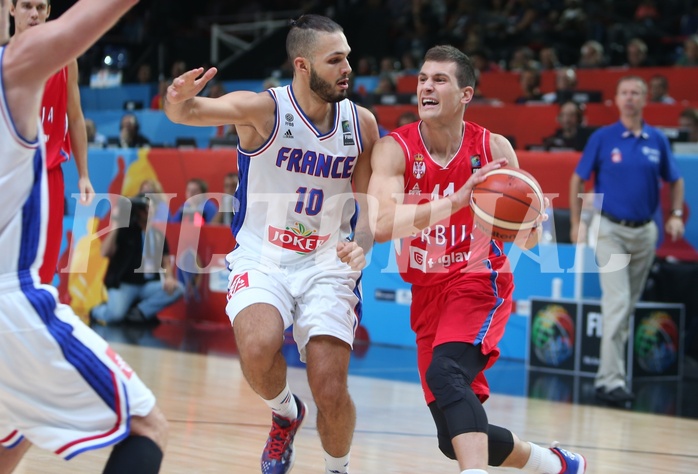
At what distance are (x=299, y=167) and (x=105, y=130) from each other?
1179 cm

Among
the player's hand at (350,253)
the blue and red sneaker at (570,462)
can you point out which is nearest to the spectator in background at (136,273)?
the blue and red sneaker at (570,462)

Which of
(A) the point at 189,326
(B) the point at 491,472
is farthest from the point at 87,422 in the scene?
(A) the point at 189,326

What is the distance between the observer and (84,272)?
12.0m

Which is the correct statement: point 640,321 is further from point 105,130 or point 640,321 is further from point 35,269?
point 105,130

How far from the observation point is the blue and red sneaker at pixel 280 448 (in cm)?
512

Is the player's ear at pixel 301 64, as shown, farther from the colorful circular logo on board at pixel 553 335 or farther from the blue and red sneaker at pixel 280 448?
the colorful circular logo on board at pixel 553 335

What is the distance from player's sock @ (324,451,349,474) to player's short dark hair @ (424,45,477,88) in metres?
1.88

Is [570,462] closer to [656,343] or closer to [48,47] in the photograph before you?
[48,47]

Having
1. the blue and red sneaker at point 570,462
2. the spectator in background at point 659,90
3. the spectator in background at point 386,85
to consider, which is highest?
the spectator in background at point 386,85

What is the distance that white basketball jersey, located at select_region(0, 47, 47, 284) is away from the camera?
314 cm

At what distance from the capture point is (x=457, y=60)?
4.99 metres

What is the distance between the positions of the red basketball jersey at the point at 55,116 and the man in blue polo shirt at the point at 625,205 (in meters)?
4.46

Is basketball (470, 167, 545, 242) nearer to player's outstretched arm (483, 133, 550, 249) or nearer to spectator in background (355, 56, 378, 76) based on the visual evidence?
player's outstretched arm (483, 133, 550, 249)

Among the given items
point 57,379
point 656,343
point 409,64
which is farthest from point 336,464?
point 409,64
